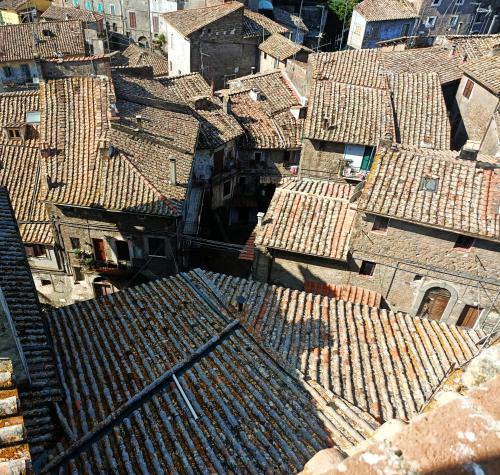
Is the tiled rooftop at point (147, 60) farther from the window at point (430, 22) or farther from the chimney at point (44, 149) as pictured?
the window at point (430, 22)

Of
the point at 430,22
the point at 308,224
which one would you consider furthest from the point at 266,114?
the point at 430,22

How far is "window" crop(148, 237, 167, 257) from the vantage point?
2134 centimetres

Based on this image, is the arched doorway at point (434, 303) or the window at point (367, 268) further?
the window at point (367, 268)

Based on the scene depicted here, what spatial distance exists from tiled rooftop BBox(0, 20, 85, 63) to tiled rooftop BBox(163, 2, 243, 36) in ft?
33.8

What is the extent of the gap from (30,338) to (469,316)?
17728 millimetres

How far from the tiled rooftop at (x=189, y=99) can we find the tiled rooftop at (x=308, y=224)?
907cm

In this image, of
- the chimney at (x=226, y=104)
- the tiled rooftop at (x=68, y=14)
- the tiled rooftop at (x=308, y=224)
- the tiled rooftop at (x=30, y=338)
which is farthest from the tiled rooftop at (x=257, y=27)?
the tiled rooftop at (x=30, y=338)

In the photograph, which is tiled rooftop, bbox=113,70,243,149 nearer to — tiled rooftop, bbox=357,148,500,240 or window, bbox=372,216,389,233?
tiled rooftop, bbox=357,148,500,240

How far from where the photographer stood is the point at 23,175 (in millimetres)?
24234

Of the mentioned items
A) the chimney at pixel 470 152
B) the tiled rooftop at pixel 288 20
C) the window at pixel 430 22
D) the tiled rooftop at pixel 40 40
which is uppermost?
the window at pixel 430 22

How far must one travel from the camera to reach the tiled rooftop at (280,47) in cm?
4122

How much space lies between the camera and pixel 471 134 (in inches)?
1228

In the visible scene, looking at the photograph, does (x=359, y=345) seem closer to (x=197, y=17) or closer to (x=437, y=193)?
(x=437, y=193)

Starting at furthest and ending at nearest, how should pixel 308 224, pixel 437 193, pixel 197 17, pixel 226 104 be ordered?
pixel 197 17, pixel 226 104, pixel 308 224, pixel 437 193
